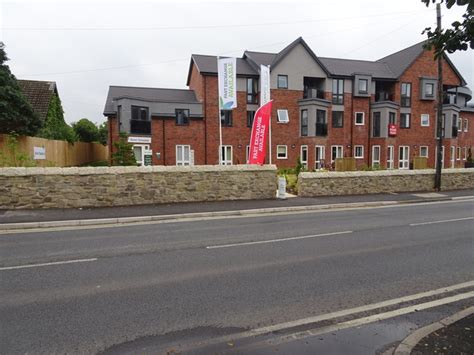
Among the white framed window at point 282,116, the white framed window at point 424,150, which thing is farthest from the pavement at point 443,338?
the white framed window at point 424,150

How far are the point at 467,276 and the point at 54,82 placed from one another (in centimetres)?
3843

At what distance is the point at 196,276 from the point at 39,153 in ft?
61.0

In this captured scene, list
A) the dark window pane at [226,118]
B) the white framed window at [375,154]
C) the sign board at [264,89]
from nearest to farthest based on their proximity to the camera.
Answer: the sign board at [264,89]
the dark window pane at [226,118]
the white framed window at [375,154]

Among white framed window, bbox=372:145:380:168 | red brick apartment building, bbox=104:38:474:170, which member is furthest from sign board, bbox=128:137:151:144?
white framed window, bbox=372:145:380:168

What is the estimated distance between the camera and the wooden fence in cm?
1559

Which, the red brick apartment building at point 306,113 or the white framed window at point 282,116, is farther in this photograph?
the white framed window at point 282,116

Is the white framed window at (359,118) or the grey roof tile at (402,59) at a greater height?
the grey roof tile at (402,59)

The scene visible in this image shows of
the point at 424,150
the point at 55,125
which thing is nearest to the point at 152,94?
the point at 55,125

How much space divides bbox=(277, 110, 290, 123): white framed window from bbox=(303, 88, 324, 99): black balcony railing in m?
3.04

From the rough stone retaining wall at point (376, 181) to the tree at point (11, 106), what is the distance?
49.8ft

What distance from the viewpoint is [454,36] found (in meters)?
3.59

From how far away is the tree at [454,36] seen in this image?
336 centimetres

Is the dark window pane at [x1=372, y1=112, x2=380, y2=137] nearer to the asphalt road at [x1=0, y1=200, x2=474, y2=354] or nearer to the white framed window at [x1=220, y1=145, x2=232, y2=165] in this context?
the white framed window at [x1=220, y1=145, x2=232, y2=165]

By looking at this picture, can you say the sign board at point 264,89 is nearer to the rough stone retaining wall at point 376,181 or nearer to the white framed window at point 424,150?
the rough stone retaining wall at point 376,181
